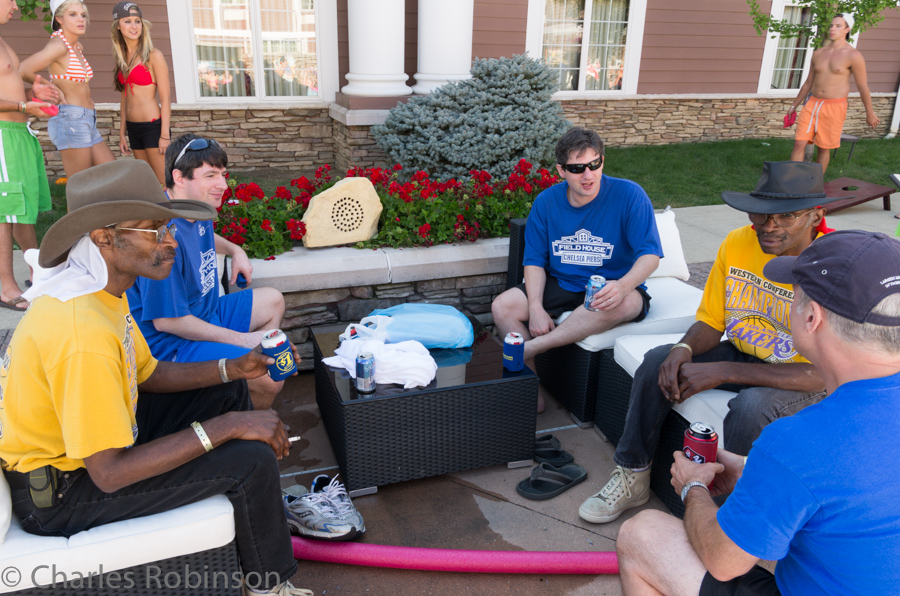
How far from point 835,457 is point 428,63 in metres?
6.86

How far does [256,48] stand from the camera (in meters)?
8.45

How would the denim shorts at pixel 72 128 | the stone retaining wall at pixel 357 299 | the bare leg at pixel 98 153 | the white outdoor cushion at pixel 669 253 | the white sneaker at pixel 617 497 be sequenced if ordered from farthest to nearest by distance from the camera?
the bare leg at pixel 98 153 < the denim shorts at pixel 72 128 < the white outdoor cushion at pixel 669 253 < the stone retaining wall at pixel 357 299 < the white sneaker at pixel 617 497

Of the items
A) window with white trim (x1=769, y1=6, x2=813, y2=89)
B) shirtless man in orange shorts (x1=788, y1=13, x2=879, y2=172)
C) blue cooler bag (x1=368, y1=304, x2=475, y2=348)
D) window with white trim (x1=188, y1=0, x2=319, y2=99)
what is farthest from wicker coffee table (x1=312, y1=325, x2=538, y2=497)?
window with white trim (x1=769, y1=6, x2=813, y2=89)

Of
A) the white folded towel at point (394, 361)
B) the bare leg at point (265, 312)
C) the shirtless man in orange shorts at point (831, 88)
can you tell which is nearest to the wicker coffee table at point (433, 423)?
the white folded towel at point (394, 361)

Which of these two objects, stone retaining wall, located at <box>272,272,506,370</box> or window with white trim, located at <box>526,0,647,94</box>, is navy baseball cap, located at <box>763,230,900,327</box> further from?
window with white trim, located at <box>526,0,647,94</box>

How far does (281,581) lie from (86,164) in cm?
438

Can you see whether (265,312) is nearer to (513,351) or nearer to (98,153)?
(513,351)

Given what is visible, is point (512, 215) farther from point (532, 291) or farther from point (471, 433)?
point (471, 433)

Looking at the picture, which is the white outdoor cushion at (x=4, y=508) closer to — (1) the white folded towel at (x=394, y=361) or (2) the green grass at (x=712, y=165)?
(1) the white folded towel at (x=394, y=361)

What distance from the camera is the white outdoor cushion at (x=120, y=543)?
169 cm

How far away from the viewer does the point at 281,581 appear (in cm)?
213

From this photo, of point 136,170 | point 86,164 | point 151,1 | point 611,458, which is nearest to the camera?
point 136,170

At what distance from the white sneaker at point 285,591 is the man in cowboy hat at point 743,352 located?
1145mm

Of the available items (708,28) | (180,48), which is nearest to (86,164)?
(180,48)
